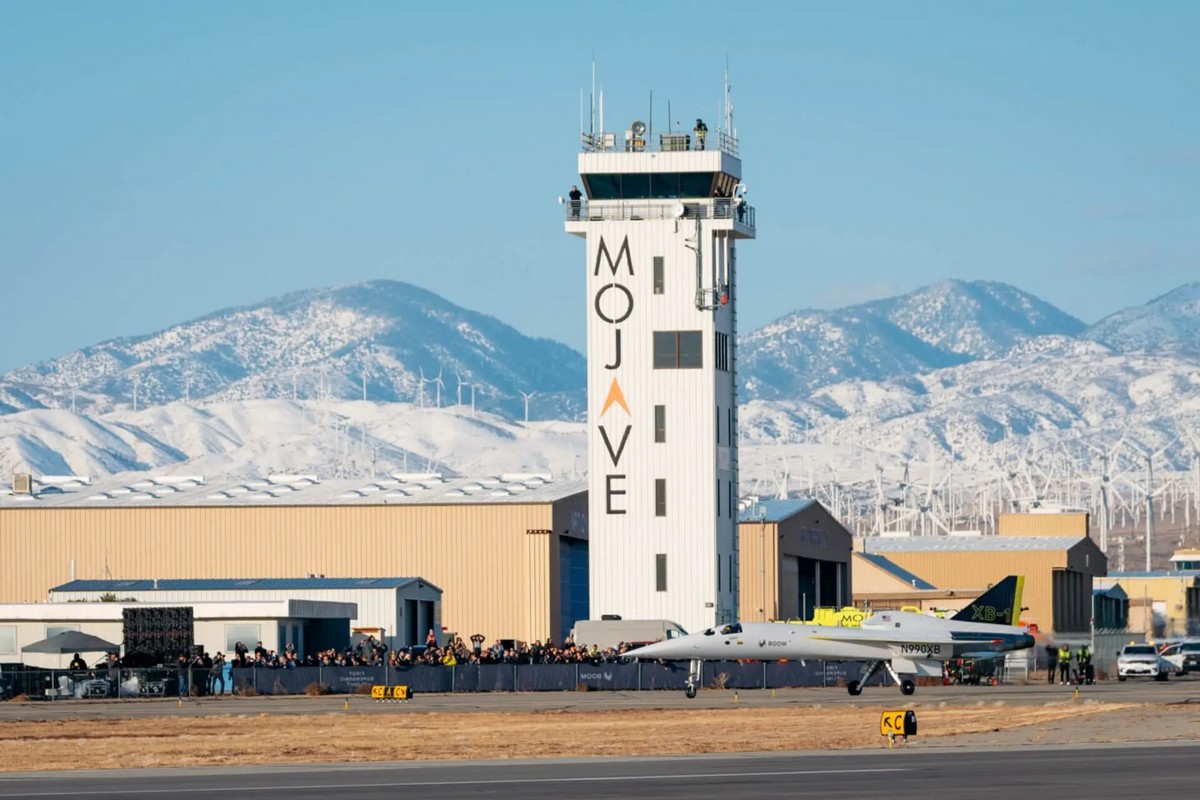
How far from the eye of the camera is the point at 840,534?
122250 mm

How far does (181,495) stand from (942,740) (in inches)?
2697

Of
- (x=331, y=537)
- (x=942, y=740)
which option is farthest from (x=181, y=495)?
(x=942, y=740)

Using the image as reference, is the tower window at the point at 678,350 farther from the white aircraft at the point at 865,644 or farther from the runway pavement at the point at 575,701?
the white aircraft at the point at 865,644

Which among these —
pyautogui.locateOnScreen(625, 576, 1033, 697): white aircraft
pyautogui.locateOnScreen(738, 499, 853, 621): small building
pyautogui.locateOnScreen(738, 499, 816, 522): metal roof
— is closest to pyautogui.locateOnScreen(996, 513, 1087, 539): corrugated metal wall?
pyautogui.locateOnScreen(738, 499, 853, 621): small building

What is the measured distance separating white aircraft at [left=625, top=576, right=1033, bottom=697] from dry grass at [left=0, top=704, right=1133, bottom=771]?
334 inches

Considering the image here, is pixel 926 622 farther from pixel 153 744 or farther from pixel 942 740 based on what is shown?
pixel 153 744

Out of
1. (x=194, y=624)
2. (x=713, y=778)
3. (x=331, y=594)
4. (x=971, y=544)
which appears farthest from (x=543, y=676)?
(x=971, y=544)

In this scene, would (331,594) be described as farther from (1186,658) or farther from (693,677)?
(1186,658)

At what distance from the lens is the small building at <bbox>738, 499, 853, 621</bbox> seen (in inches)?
4341

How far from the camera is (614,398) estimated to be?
95.6 meters

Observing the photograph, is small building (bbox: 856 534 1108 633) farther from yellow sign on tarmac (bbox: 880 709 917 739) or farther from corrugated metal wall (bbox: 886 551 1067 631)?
yellow sign on tarmac (bbox: 880 709 917 739)

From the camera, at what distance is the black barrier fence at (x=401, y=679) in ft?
230

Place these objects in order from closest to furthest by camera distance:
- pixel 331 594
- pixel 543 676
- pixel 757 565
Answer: pixel 543 676, pixel 331 594, pixel 757 565

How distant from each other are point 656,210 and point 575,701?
116 feet
